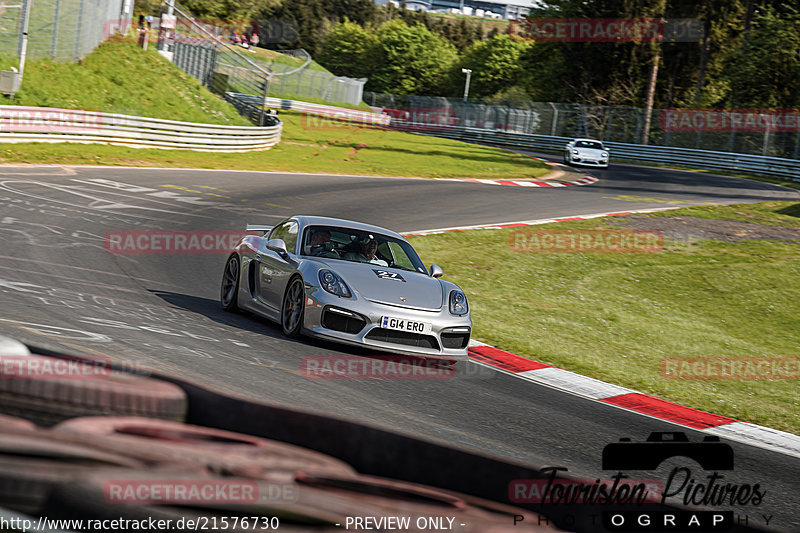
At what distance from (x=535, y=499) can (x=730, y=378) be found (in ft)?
25.7

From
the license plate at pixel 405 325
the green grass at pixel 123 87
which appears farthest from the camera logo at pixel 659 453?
the green grass at pixel 123 87

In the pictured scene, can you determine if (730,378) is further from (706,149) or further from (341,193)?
(706,149)

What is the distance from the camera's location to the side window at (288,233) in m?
9.90

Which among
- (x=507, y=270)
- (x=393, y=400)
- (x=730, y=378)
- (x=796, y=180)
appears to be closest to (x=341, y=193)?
(x=507, y=270)

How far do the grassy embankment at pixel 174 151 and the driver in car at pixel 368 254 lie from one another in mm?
15086

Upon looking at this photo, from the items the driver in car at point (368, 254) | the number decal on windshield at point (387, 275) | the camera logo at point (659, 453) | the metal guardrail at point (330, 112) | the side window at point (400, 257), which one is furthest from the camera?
the metal guardrail at point (330, 112)

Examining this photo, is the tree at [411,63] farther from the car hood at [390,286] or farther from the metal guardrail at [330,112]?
the car hood at [390,286]

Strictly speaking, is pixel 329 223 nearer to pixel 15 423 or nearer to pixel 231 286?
pixel 231 286

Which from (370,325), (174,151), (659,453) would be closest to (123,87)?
(174,151)

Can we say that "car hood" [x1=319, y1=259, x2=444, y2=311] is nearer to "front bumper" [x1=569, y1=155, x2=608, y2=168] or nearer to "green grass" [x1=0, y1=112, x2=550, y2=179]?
"green grass" [x1=0, y1=112, x2=550, y2=179]

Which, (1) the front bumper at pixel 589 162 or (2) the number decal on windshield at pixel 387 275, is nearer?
(2) the number decal on windshield at pixel 387 275

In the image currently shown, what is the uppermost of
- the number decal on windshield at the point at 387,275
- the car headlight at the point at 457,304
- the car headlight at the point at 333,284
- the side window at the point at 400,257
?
the side window at the point at 400,257

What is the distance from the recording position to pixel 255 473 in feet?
10.8

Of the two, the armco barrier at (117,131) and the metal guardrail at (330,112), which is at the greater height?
the metal guardrail at (330,112)
